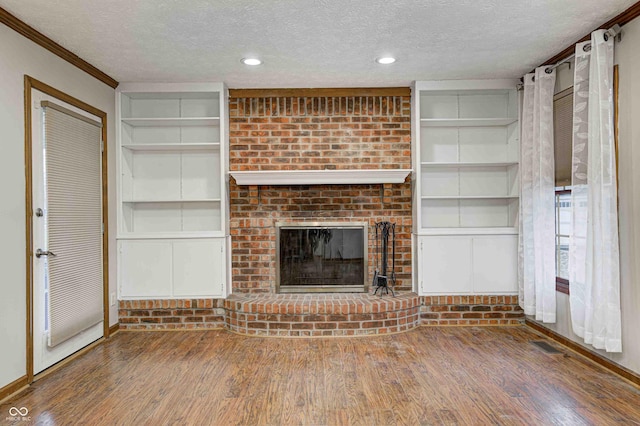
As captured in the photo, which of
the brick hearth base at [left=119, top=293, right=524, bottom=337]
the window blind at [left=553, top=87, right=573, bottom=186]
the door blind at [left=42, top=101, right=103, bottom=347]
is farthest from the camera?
the brick hearth base at [left=119, top=293, right=524, bottom=337]

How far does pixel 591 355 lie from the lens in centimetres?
336

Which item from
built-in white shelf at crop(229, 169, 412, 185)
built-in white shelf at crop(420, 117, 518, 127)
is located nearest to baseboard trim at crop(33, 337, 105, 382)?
built-in white shelf at crop(229, 169, 412, 185)

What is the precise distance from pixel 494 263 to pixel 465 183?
0.91 metres

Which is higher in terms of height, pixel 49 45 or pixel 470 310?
pixel 49 45

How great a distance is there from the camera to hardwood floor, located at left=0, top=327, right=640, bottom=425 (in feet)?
8.25

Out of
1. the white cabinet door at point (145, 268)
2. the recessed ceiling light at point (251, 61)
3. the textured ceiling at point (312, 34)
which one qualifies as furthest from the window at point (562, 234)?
the white cabinet door at point (145, 268)

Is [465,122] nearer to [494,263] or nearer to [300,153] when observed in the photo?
[494,263]

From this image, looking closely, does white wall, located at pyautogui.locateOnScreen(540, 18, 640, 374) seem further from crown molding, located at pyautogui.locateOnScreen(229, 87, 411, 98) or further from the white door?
the white door

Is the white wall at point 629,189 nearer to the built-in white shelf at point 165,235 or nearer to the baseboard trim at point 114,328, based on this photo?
the built-in white shelf at point 165,235

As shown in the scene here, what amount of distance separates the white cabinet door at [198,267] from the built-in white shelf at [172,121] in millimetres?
1241

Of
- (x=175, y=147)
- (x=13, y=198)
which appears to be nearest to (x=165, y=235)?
(x=175, y=147)

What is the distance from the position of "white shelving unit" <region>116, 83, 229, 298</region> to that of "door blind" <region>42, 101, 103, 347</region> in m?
0.43

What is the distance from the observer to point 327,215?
15.5 ft

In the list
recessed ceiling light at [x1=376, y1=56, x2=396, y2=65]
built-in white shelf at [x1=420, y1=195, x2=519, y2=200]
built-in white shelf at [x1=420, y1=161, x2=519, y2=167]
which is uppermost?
recessed ceiling light at [x1=376, y1=56, x2=396, y2=65]
